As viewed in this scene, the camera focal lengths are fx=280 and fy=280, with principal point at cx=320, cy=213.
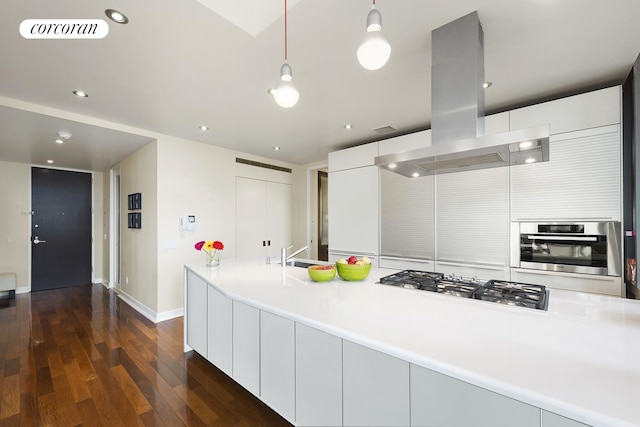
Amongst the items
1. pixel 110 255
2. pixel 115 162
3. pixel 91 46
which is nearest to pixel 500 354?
pixel 91 46

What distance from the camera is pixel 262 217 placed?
519cm

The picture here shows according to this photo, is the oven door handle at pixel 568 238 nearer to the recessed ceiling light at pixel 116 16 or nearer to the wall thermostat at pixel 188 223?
the recessed ceiling light at pixel 116 16

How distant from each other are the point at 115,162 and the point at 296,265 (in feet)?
14.3

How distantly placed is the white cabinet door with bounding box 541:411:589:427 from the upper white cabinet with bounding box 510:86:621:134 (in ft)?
8.60

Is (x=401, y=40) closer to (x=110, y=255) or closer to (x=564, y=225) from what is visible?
(x=564, y=225)

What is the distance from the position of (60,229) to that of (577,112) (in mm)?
8183

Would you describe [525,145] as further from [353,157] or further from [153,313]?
[153,313]

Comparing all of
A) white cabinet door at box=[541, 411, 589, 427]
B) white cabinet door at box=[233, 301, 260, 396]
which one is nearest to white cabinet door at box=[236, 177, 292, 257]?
white cabinet door at box=[233, 301, 260, 396]

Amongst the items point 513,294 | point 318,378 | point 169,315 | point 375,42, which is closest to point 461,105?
point 375,42

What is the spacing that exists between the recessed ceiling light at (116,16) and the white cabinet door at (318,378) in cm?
199

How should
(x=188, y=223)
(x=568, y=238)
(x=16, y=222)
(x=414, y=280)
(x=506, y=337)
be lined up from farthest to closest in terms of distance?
(x=16, y=222), (x=188, y=223), (x=568, y=238), (x=414, y=280), (x=506, y=337)

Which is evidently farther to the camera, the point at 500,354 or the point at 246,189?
the point at 246,189

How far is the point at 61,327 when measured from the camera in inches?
137

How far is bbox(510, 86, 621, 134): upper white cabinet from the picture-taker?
89.9 inches
